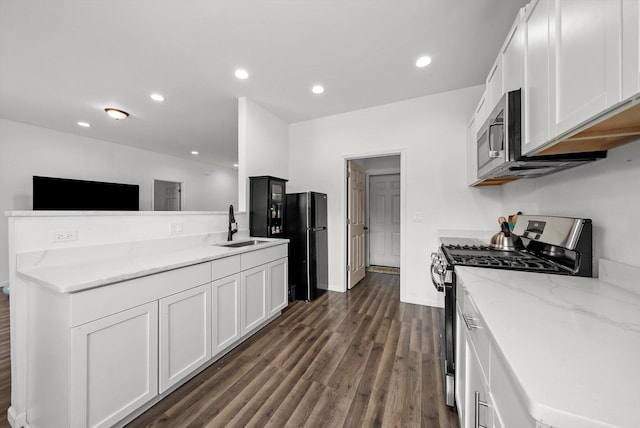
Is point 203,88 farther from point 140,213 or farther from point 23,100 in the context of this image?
point 23,100

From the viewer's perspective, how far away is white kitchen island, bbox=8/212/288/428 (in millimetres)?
1155

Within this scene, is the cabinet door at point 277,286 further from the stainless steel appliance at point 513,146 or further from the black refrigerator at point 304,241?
the stainless steel appliance at point 513,146

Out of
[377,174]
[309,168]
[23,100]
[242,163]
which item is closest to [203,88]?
[242,163]

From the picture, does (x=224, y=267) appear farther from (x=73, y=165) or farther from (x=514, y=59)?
(x=73, y=165)

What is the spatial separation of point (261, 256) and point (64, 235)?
1395 mm

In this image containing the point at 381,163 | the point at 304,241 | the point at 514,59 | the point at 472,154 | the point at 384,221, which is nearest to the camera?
the point at 514,59

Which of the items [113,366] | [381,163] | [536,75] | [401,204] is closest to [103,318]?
[113,366]

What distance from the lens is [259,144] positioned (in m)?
3.34

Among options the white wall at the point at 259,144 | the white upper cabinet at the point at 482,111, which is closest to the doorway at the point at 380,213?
the white wall at the point at 259,144

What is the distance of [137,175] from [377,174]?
5.53 meters

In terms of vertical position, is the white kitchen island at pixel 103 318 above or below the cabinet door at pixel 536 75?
below

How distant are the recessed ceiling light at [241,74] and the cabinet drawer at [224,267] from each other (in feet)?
6.41

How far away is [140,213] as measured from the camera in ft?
6.24

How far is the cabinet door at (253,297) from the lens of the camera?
2.15m
